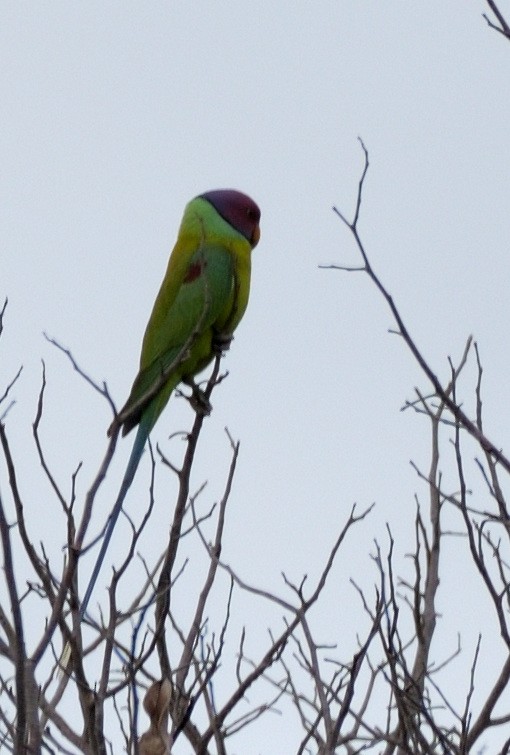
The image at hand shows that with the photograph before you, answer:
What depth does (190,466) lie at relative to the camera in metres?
3.61

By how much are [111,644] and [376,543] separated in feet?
4.68

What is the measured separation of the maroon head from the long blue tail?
5.33ft

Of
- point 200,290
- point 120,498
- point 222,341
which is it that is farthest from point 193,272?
point 120,498

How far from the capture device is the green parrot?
18.3 feet

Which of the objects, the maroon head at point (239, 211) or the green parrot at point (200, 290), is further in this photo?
the maroon head at point (239, 211)

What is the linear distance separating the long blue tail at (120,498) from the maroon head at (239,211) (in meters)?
1.62

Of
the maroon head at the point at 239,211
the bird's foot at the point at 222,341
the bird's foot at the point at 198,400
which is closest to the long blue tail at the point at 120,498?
the bird's foot at the point at 198,400

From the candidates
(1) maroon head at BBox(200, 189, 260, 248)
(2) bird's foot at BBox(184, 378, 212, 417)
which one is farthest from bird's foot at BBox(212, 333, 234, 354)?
(1) maroon head at BBox(200, 189, 260, 248)

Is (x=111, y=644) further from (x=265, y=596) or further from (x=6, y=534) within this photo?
(x=265, y=596)

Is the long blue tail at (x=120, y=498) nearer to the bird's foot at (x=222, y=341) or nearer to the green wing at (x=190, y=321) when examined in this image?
the green wing at (x=190, y=321)

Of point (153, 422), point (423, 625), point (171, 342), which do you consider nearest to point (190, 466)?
point (423, 625)

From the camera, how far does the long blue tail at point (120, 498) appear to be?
377 cm

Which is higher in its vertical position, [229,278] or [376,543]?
[229,278]

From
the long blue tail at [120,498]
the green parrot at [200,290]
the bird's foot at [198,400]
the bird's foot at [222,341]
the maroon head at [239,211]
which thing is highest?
the maroon head at [239,211]
